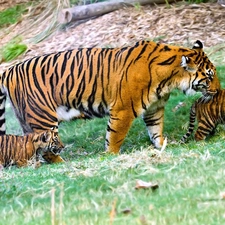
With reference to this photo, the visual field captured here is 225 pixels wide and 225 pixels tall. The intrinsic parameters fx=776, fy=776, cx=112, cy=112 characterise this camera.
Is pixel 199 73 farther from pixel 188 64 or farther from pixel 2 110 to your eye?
pixel 2 110

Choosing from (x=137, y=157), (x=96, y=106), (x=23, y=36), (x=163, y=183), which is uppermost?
(x=163, y=183)

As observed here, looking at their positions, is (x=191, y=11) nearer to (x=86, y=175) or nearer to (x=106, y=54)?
(x=106, y=54)

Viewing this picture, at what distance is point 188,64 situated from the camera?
431 inches

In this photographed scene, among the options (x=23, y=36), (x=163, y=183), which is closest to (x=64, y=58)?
(x=163, y=183)

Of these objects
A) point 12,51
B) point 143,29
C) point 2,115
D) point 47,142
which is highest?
point 2,115

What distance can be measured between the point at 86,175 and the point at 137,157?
95 cm

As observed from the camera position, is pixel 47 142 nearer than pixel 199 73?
Yes

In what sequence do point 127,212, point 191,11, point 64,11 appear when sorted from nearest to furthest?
point 127,212 < point 191,11 < point 64,11

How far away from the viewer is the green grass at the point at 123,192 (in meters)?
5.24

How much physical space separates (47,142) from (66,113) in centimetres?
67

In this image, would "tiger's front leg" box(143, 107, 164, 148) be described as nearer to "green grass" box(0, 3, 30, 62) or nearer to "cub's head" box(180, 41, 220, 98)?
"cub's head" box(180, 41, 220, 98)

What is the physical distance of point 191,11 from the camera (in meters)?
17.0

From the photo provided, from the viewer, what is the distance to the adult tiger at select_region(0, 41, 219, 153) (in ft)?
35.4

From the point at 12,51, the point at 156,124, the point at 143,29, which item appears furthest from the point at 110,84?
the point at 12,51
